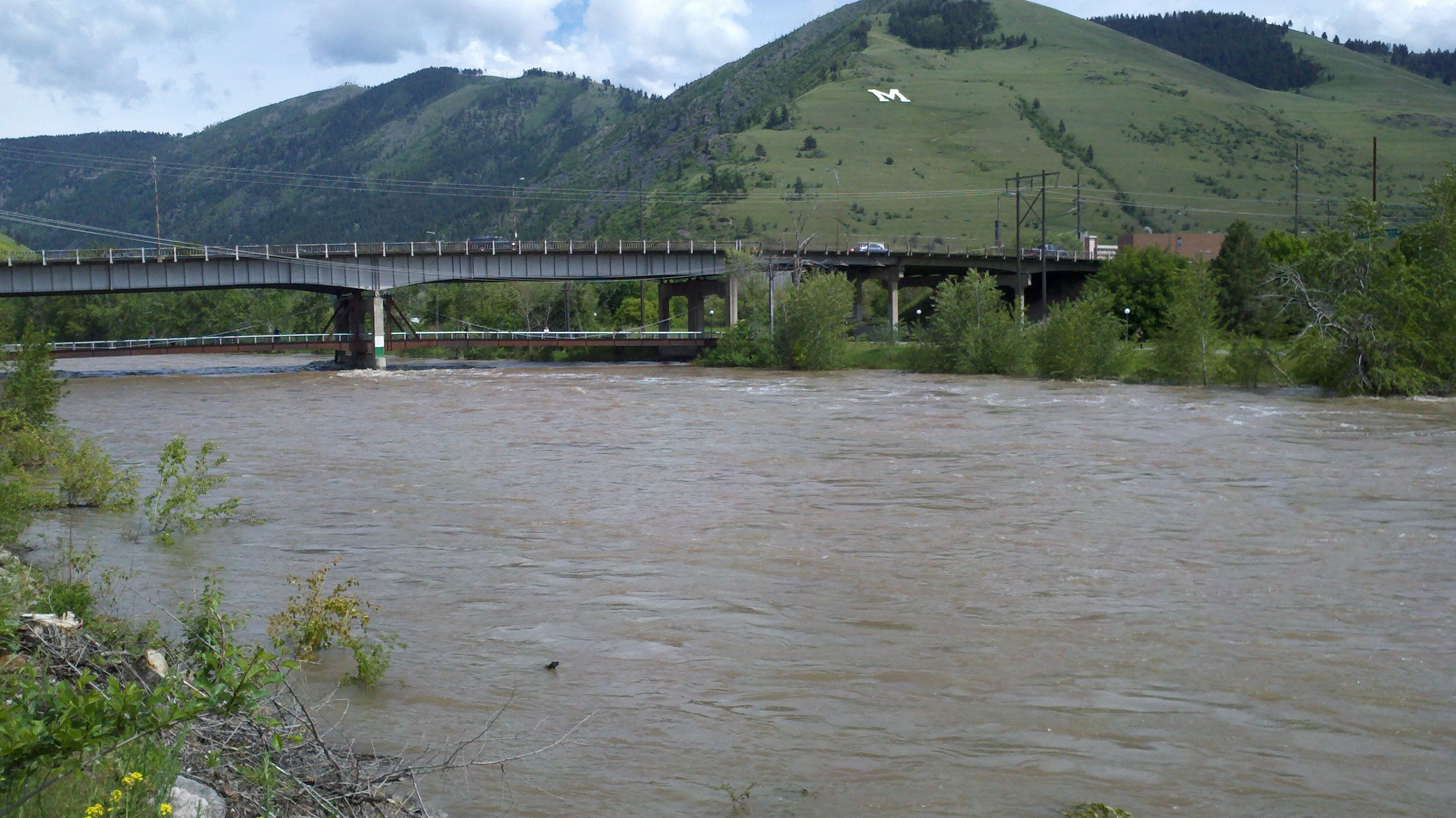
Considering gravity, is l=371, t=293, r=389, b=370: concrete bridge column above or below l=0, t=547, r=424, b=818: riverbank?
above

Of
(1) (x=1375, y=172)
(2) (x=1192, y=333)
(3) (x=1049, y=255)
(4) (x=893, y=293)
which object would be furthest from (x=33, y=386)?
(3) (x=1049, y=255)

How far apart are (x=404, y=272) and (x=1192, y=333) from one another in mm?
57754

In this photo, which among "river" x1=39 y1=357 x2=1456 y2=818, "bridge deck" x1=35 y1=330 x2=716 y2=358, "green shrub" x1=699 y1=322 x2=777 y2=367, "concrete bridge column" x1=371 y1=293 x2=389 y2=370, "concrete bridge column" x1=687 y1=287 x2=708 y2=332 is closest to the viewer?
"river" x1=39 y1=357 x2=1456 y2=818

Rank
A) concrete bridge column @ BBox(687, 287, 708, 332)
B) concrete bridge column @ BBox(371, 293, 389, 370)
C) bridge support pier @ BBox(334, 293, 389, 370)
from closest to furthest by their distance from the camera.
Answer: concrete bridge column @ BBox(371, 293, 389, 370) → bridge support pier @ BBox(334, 293, 389, 370) → concrete bridge column @ BBox(687, 287, 708, 332)

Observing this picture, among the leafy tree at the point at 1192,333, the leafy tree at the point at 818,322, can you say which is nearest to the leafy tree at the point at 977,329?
the leafy tree at the point at 818,322

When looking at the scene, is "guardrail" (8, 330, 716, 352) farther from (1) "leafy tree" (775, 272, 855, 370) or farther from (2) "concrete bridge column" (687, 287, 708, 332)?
(1) "leafy tree" (775, 272, 855, 370)

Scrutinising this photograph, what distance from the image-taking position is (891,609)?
52.1ft

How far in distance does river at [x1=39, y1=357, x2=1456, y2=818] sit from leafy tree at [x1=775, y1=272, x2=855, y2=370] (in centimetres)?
3765

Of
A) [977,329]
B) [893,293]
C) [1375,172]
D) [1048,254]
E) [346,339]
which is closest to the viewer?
[1375,172]

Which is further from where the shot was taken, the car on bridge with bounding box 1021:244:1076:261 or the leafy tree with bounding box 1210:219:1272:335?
the car on bridge with bounding box 1021:244:1076:261

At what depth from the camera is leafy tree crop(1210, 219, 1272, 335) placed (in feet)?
243

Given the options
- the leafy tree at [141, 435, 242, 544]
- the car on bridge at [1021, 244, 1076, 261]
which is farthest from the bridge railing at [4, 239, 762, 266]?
the leafy tree at [141, 435, 242, 544]

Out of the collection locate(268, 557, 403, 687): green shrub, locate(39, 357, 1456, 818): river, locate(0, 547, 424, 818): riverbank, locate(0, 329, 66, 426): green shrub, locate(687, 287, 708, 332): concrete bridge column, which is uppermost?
locate(687, 287, 708, 332): concrete bridge column

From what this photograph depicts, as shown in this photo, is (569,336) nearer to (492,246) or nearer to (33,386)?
(492,246)
